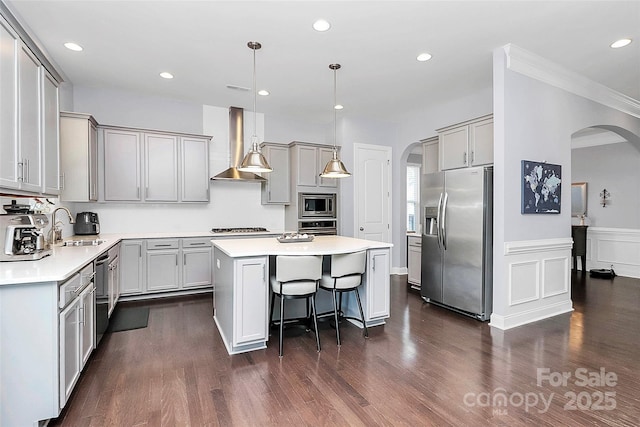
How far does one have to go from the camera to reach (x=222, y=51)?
11.3ft

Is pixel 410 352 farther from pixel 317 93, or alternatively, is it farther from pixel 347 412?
pixel 317 93

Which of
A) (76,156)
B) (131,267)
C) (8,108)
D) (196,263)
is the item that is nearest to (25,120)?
(8,108)

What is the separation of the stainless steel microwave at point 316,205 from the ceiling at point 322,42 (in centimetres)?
164

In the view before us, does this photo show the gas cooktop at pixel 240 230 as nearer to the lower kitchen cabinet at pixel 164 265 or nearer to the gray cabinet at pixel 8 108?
the lower kitchen cabinet at pixel 164 265

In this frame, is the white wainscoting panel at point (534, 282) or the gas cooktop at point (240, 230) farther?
the gas cooktop at point (240, 230)

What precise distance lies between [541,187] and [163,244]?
4.79 meters

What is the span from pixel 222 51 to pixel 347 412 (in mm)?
3504

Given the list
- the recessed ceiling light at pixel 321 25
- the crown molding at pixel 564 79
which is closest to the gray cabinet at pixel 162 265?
the recessed ceiling light at pixel 321 25

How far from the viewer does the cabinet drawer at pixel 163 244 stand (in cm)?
441

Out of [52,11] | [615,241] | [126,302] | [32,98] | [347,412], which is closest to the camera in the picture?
[347,412]

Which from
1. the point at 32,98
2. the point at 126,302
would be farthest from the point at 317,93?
the point at 126,302

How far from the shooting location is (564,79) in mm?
3918

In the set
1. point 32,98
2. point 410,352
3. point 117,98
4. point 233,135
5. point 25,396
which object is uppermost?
point 117,98

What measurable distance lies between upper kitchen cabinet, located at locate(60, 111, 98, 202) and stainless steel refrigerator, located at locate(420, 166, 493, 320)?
430 centimetres
